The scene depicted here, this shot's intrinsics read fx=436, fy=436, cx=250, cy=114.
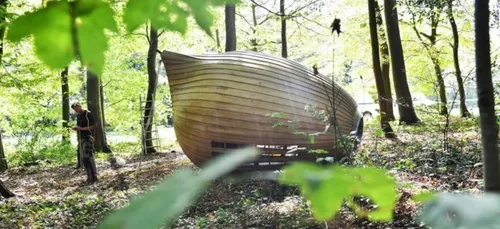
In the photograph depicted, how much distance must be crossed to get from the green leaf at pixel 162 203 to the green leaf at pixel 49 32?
1.35 feet

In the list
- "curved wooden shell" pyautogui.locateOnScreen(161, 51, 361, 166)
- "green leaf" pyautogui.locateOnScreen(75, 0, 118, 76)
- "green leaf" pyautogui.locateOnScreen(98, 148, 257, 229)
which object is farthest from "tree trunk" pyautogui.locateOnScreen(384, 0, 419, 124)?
"green leaf" pyautogui.locateOnScreen(98, 148, 257, 229)

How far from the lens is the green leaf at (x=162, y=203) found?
34cm

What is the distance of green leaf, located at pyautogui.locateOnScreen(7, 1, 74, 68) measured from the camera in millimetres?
668

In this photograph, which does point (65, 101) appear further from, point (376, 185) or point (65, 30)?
point (376, 185)

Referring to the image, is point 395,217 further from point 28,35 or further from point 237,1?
point 28,35

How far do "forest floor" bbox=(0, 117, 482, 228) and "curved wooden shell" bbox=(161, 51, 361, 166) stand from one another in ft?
2.39

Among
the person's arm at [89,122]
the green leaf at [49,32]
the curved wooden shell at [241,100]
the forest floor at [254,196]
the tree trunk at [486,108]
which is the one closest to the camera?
the green leaf at [49,32]

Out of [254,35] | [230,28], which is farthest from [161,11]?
[254,35]

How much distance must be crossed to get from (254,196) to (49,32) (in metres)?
5.67

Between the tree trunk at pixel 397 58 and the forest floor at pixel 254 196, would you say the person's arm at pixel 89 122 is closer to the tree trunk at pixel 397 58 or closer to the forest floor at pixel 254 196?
the forest floor at pixel 254 196

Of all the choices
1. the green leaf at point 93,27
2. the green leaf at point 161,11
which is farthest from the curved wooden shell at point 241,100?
the green leaf at point 93,27

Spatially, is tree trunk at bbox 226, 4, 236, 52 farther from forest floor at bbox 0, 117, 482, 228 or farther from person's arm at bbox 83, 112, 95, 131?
person's arm at bbox 83, 112, 95, 131

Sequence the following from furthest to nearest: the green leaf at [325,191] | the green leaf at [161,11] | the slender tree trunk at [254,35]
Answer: the slender tree trunk at [254,35]
the green leaf at [161,11]
the green leaf at [325,191]

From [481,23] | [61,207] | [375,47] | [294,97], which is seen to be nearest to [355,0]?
[375,47]
